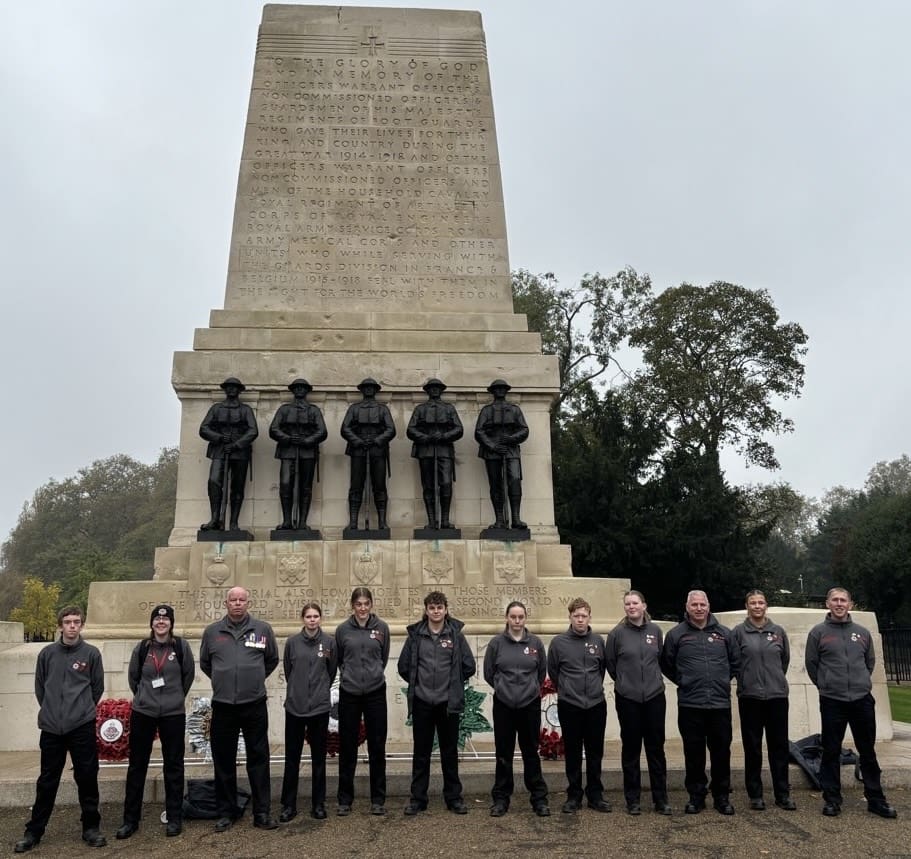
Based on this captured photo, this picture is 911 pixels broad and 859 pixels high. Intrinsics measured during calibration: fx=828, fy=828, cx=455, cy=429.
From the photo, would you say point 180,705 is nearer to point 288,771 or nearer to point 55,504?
point 288,771

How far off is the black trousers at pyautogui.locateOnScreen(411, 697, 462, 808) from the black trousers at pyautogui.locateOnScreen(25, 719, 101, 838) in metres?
2.51

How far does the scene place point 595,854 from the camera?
5691 millimetres

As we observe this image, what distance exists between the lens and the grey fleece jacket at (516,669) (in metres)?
6.91

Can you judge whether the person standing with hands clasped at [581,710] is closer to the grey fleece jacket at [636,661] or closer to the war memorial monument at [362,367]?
the grey fleece jacket at [636,661]

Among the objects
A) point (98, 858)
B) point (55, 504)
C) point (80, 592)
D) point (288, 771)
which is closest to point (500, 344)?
point (288, 771)

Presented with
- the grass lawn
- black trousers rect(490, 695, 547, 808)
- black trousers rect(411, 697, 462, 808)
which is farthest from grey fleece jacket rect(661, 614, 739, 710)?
the grass lawn

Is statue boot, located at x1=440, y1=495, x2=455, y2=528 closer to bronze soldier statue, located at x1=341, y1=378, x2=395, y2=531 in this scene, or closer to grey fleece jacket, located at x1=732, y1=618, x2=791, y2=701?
bronze soldier statue, located at x1=341, y1=378, x2=395, y2=531

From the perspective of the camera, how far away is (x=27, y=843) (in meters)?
6.12

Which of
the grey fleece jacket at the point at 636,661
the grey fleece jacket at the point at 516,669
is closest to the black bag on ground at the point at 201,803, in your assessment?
the grey fleece jacket at the point at 516,669

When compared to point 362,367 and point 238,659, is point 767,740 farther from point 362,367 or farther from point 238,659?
point 362,367

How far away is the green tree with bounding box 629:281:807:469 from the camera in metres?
31.2

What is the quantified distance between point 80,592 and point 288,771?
4573 cm

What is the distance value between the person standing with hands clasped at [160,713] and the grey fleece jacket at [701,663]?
4059 millimetres

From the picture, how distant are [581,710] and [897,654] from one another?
18.5 metres
